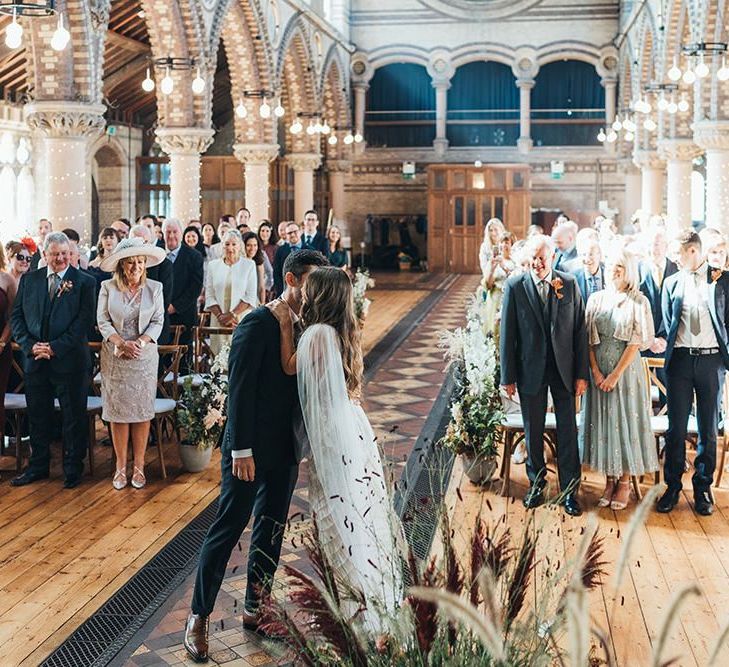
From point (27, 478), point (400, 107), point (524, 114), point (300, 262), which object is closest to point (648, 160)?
point (524, 114)

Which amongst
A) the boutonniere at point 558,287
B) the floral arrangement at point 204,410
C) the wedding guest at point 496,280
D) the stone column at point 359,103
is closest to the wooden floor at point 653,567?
the boutonniere at point 558,287

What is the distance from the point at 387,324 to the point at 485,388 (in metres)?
8.54

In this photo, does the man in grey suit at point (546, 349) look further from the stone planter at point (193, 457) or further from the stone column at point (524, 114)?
the stone column at point (524, 114)

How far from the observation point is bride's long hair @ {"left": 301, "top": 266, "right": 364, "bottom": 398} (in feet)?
12.1

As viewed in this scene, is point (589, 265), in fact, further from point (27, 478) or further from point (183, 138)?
point (183, 138)

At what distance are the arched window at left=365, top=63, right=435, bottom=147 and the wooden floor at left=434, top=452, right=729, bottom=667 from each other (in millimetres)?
21819

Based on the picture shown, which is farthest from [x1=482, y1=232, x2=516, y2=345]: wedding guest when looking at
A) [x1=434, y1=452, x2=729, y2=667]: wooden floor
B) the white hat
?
the white hat

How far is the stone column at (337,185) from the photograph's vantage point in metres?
26.7

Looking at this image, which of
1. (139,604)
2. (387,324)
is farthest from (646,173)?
(139,604)

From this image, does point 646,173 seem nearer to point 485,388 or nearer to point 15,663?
point 485,388

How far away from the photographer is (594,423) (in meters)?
5.85

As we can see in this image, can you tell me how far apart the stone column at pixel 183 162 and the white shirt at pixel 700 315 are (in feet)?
34.6

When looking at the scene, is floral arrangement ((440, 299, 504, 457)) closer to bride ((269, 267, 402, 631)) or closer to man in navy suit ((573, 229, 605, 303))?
man in navy suit ((573, 229, 605, 303))

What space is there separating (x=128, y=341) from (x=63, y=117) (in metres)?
5.83
